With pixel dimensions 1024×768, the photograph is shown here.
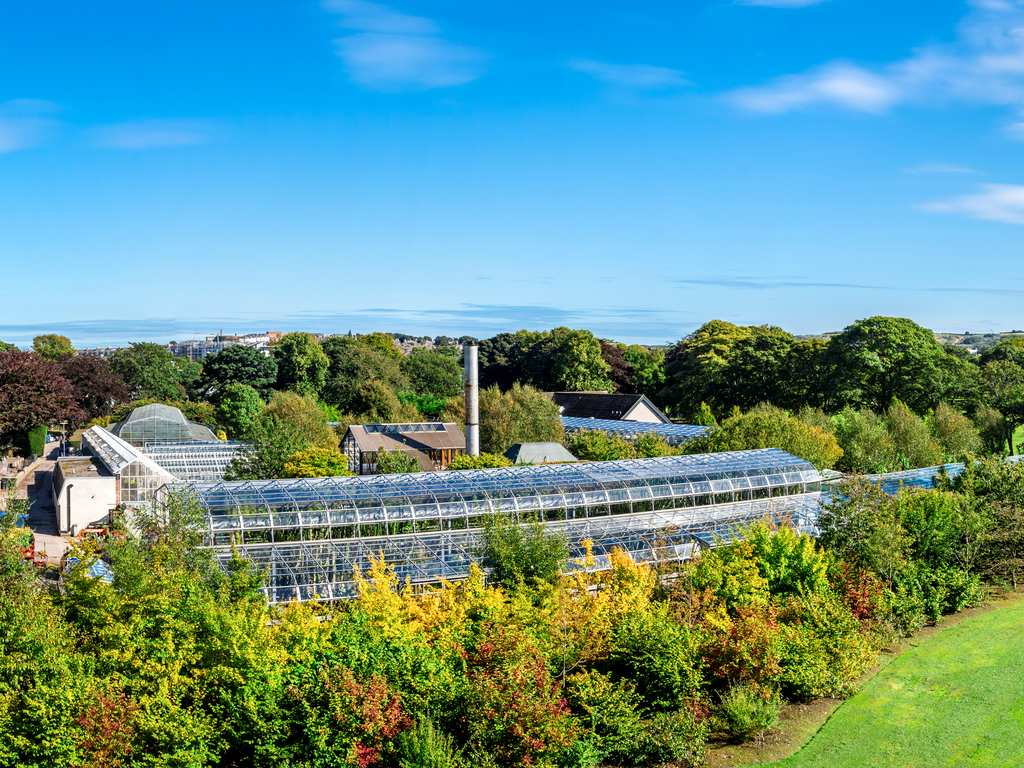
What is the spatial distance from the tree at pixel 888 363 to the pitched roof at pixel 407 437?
26.3m

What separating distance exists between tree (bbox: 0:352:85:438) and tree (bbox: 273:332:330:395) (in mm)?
31150

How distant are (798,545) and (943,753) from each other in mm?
6006

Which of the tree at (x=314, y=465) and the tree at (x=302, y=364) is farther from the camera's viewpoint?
the tree at (x=302, y=364)

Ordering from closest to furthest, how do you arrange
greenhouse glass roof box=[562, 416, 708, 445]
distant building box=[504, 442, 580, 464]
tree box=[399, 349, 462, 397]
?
distant building box=[504, 442, 580, 464] < greenhouse glass roof box=[562, 416, 708, 445] < tree box=[399, 349, 462, 397]

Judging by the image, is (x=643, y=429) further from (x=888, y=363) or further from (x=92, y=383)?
(x=92, y=383)

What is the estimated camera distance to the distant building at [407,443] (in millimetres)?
50688

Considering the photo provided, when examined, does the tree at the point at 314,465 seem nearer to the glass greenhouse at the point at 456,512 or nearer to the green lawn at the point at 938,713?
→ the glass greenhouse at the point at 456,512

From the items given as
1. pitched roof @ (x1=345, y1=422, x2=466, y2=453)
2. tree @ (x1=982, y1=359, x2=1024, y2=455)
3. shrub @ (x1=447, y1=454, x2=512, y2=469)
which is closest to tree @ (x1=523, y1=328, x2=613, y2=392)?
pitched roof @ (x1=345, y1=422, x2=466, y2=453)

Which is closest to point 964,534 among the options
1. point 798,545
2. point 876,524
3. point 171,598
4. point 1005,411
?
point 876,524

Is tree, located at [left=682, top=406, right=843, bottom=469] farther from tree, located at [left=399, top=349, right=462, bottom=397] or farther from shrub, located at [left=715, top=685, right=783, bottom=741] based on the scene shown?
tree, located at [left=399, top=349, right=462, bottom=397]

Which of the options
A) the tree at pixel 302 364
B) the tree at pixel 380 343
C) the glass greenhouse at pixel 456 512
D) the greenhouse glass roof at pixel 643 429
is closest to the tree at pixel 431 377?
the tree at pixel 302 364

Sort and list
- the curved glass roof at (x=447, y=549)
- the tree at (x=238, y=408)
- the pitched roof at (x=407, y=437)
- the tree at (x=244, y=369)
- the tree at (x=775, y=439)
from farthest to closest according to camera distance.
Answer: the tree at (x=244, y=369), the tree at (x=238, y=408), the pitched roof at (x=407, y=437), the tree at (x=775, y=439), the curved glass roof at (x=447, y=549)

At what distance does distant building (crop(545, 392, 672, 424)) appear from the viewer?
65.0m

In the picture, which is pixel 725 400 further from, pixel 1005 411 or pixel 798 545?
pixel 798 545
